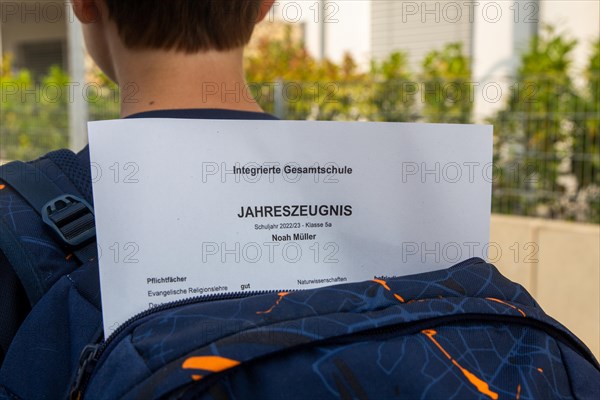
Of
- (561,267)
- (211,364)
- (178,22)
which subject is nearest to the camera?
(211,364)

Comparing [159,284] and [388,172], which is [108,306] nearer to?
[159,284]

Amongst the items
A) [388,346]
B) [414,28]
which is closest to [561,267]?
[388,346]

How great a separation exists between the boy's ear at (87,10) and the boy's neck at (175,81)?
0.11 m

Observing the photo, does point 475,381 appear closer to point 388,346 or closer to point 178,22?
point 388,346

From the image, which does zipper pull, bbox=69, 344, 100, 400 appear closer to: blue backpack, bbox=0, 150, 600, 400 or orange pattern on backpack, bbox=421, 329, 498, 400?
blue backpack, bbox=0, 150, 600, 400

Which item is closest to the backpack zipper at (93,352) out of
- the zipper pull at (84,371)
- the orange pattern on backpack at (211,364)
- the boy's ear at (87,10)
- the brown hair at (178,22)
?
the zipper pull at (84,371)

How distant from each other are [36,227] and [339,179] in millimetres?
466

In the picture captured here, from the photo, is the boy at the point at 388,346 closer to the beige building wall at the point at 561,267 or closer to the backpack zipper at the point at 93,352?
the backpack zipper at the point at 93,352

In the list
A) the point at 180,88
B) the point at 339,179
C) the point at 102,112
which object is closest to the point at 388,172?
the point at 339,179

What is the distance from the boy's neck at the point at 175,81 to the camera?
124 centimetres

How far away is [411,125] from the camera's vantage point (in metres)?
1.03

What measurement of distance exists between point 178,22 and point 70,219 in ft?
1.43

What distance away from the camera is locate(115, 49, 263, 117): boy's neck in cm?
124

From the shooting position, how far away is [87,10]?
4.27ft
